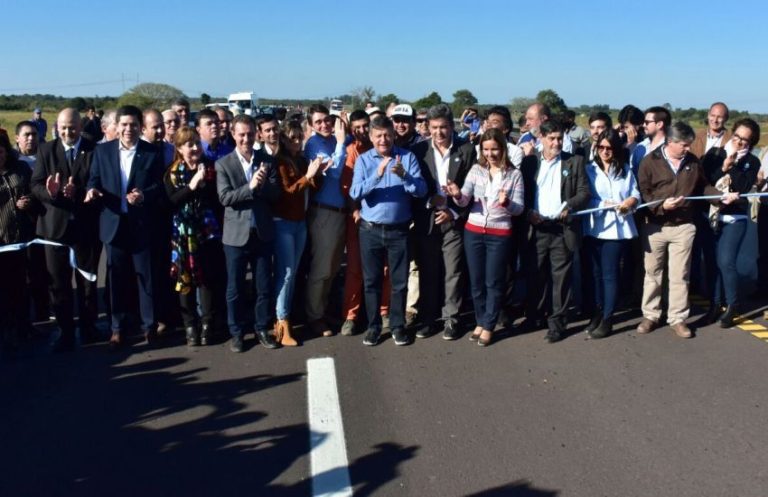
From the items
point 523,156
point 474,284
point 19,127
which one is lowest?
point 474,284

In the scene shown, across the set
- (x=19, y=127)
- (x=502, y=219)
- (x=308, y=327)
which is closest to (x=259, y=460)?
(x=308, y=327)

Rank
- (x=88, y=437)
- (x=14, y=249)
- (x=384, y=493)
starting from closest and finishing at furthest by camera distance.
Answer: (x=384, y=493)
(x=88, y=437)
(x=14, y=249)

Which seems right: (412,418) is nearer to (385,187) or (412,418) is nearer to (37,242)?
(385,187)

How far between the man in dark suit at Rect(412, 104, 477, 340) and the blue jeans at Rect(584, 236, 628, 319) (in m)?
1.27

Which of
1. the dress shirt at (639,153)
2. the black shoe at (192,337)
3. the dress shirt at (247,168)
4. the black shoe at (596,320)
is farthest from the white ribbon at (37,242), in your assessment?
the dress shirt at (639,153)

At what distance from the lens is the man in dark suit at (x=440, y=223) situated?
585cm

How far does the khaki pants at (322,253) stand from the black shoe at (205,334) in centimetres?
96

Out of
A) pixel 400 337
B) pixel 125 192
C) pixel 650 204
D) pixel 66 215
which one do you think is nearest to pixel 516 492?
pixel 400 337

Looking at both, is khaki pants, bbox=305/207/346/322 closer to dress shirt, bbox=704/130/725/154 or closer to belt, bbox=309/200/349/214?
belt, bbox=309/200/349/214

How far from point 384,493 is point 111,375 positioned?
2817mm

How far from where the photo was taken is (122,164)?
18.4 ft

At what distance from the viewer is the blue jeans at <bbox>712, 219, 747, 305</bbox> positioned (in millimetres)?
6262

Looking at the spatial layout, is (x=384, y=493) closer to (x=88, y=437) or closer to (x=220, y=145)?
(x=88, y=437)

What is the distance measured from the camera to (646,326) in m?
6.25
